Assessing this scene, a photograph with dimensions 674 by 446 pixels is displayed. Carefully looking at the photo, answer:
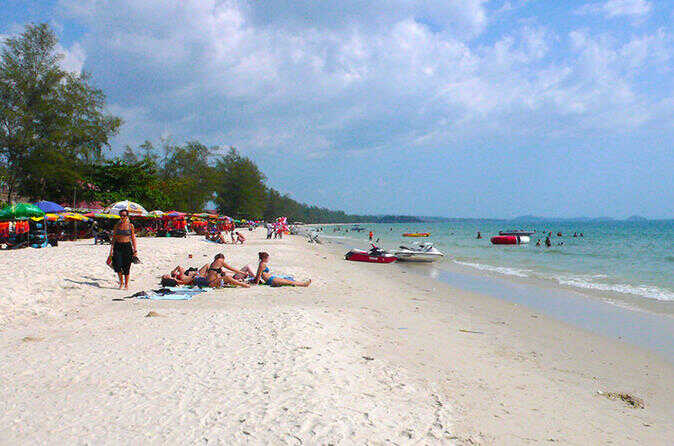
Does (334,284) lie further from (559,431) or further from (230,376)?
(559,431)

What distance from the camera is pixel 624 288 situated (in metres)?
14.3

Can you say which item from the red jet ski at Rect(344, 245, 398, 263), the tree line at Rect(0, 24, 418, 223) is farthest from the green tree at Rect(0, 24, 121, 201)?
the red jet ski at Rect(344, 245, 398, 263)

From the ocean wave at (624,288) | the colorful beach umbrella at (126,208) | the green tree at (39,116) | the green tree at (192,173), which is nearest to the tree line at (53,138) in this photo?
the green tree at (39,116)

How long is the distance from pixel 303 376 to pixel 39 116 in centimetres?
3337

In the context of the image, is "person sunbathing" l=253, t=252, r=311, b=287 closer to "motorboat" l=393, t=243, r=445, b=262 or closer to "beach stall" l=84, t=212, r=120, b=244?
"beach stall" l=84, t=212, r=120, b=244

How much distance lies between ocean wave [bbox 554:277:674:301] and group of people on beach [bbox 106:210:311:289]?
1009 centimetres

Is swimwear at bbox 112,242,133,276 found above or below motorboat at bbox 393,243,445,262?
above

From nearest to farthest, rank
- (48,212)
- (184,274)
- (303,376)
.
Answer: (303,376)
(184,274)
(48,212)

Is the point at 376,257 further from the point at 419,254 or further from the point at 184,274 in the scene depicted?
the point at 184,274

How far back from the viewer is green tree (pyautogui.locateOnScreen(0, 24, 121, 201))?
2828 cm

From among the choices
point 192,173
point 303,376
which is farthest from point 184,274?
point 192,173

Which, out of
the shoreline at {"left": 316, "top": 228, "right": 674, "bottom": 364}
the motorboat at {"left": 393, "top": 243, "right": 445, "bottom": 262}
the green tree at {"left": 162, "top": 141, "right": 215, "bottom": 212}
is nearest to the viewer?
the shoreline at {"left": 316, "top": 228, "right": 674, "bottom": 364}

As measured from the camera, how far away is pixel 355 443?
3.08 metres

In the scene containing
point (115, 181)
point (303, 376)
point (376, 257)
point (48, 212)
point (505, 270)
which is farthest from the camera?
point (115, 181)
